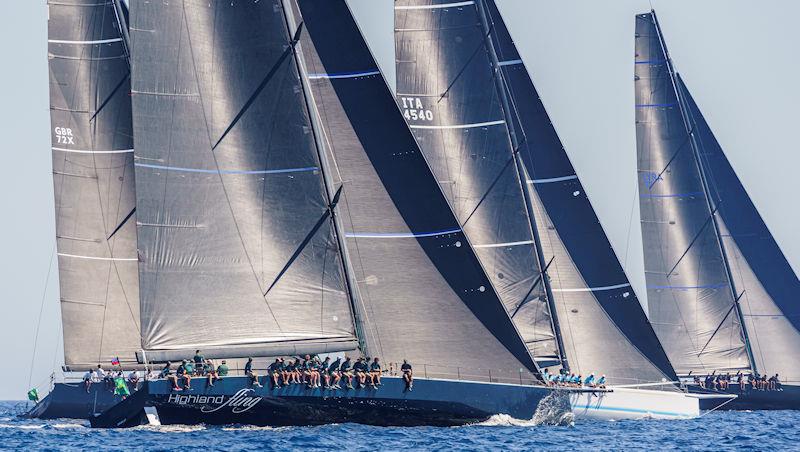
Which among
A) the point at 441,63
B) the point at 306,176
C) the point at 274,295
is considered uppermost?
the point at 441,63

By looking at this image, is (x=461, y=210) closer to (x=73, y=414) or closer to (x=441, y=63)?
(x=441, y=63)

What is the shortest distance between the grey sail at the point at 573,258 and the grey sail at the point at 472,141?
733 millimetres

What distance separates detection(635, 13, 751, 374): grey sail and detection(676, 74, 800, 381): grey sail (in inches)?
38.9

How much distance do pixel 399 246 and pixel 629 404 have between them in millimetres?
10900

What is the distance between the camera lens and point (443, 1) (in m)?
48.3

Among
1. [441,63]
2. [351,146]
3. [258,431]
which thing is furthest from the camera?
[441,63]

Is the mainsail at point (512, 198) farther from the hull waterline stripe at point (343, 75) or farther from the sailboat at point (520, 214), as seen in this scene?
the hull waterline stripe at point (343, 75)

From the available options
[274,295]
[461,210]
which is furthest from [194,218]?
[461,210]

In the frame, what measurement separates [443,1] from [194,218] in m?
14.4

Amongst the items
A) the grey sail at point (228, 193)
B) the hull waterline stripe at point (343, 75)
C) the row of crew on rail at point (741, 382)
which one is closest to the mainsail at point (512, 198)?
the hull waterline stripe at point (343, 75)

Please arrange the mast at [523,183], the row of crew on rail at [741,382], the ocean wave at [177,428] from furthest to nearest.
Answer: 1. the row of crew on rail at [741,382]
2. the mast at [523,183]
3. the ocean wave at [177,428]

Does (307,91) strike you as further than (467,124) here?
No

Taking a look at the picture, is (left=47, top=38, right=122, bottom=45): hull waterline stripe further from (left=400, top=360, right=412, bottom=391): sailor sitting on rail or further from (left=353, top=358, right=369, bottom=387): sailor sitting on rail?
(left=400, top=360, right=412, bottom=391): sailor sitting on rail

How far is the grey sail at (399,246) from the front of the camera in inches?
1510
